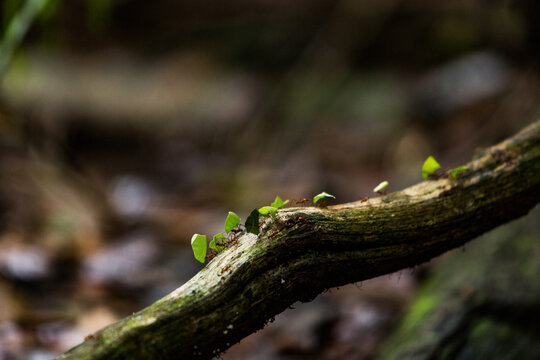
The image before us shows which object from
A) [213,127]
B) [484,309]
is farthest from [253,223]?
[213,127]

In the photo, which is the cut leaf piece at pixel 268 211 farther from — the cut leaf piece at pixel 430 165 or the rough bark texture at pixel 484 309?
the rough bark texture at pixel 484 309

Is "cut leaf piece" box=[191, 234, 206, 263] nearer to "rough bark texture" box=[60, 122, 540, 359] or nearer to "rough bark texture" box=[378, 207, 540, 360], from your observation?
"rough bark texture" box=[60, 122, 540, 359]

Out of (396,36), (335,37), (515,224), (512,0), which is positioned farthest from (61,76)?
(515,224)

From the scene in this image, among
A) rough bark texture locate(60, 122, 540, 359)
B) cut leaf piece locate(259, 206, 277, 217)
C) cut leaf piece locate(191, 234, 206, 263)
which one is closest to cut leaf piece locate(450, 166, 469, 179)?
rough bark texture locate(60, 122, 540, 359)

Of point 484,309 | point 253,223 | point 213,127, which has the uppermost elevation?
point 213,127

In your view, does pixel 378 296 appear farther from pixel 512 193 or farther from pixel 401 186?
pixel 512 193

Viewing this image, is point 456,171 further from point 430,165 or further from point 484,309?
point 484,309

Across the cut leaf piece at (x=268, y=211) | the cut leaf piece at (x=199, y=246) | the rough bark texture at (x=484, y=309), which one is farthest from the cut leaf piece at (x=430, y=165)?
the rough bark texture at (x=484, y=309)
